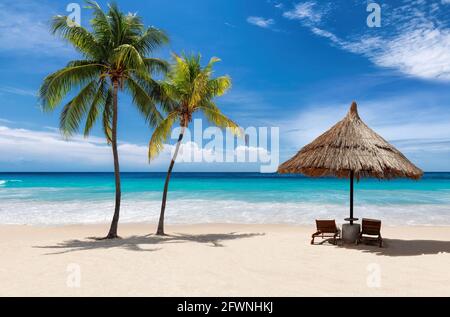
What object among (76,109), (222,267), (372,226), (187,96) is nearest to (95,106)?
(76,109)

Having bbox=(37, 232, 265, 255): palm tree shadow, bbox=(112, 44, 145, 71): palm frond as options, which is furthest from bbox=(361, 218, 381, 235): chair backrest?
bbox=(112, 44, 145, 71): palm frond

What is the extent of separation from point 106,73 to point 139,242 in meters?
5.05

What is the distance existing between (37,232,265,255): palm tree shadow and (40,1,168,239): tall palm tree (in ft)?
2.81

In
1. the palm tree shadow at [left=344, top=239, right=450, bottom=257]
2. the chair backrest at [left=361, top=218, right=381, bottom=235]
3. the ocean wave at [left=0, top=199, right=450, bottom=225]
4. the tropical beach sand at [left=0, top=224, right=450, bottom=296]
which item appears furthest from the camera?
the ocean wave at [left=0, top=199, right=450, bottom=225]

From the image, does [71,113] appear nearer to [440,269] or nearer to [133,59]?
[133,59]

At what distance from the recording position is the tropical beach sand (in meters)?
5.03

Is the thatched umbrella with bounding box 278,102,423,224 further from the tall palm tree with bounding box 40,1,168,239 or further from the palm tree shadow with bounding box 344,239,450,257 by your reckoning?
the tall palm tree with bounding box 40,1,168,239

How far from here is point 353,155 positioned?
8453 mm

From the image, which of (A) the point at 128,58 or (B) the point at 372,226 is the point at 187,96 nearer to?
(A) the point at 128,58

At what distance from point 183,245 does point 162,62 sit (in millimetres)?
5685

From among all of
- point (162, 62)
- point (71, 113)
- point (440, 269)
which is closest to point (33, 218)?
point (71, 113)

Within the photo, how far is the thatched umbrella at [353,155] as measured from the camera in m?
8.33

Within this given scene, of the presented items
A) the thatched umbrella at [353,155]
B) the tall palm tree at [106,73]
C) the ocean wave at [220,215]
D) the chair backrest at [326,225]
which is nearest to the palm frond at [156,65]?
the tall palm tree at [106,73]
